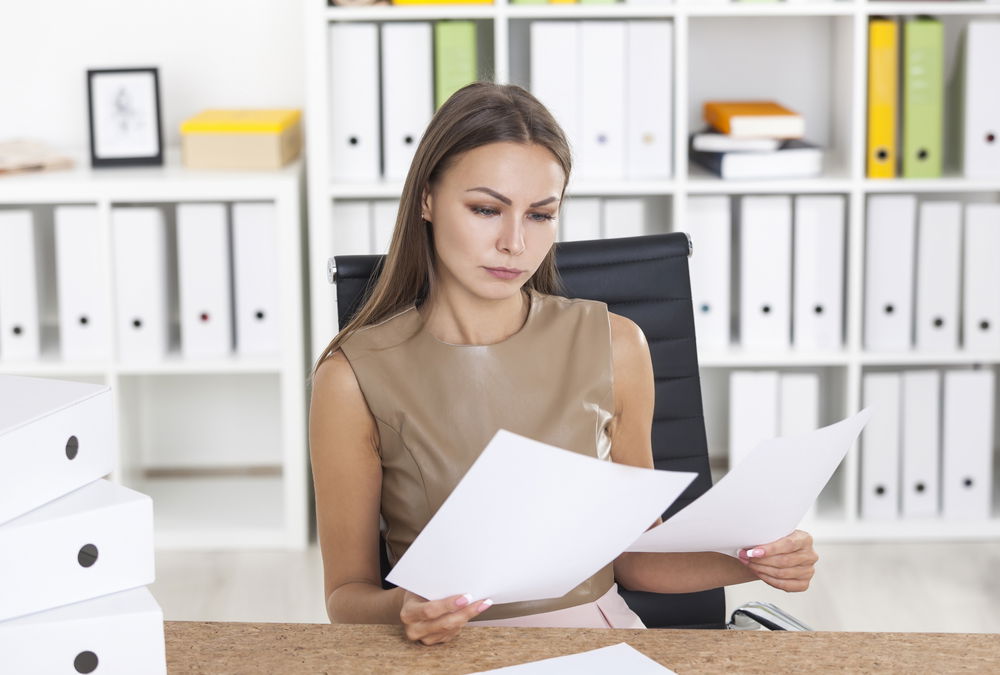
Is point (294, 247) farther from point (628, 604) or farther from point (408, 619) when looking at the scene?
point (408, 619)

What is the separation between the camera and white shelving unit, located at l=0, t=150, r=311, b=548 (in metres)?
2.83

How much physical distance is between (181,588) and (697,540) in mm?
1871

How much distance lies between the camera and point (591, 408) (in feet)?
4.74

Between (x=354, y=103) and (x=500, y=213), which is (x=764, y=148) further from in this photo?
(x=500, y=213)

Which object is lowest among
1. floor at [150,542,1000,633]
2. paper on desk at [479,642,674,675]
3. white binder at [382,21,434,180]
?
floor at [150,542,1000,633]

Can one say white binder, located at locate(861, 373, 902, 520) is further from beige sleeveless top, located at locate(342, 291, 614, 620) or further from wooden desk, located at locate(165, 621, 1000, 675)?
wooden desk, located at locate(165, 621, 1000, 675)

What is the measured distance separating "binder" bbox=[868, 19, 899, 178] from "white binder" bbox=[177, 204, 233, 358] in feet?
5.02

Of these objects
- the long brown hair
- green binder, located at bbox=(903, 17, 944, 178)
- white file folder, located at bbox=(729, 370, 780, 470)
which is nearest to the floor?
white file folder, located at bbox=(729, 370, 780, 470)

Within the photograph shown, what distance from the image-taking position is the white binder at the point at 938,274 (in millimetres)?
2883

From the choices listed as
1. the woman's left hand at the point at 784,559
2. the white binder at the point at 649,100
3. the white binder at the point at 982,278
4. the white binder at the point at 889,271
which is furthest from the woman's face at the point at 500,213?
the white binder at the point at 982,278

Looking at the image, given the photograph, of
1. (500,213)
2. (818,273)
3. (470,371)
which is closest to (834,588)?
(818,273)

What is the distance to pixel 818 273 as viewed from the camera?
115 inches

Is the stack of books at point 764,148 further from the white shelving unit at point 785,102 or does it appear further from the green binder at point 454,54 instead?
the green binder at point 454,54

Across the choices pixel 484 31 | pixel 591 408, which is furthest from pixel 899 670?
pixel 484 31
